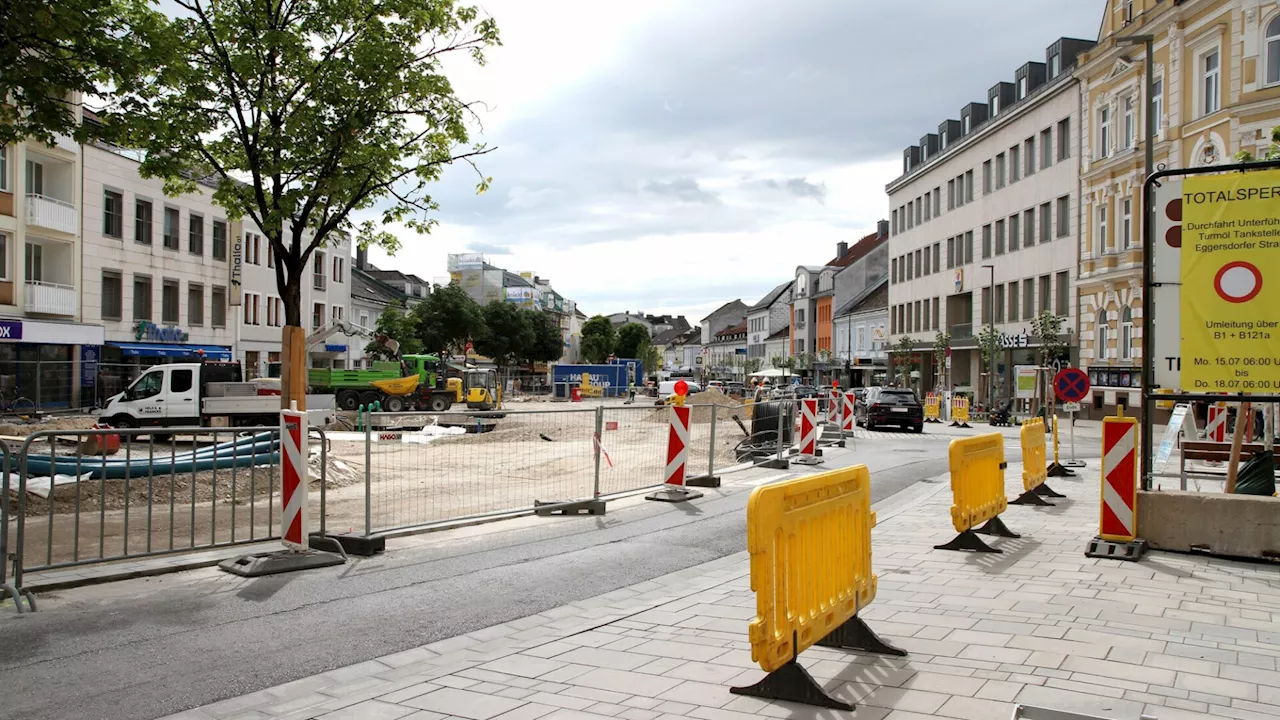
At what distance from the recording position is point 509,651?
5660mm

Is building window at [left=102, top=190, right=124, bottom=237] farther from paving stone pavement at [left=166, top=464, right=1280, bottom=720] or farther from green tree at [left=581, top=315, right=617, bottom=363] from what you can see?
green tree at [left=581, top=315, right=617, bottom=363]

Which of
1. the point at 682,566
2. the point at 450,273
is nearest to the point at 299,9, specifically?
the point at 682,566

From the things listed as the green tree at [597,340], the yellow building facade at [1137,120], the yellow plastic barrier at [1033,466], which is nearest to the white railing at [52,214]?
the yellow plastic barrier at [1033,466]

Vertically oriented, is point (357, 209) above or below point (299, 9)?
below

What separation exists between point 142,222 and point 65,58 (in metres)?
33.0

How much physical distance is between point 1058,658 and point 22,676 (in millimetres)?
5588

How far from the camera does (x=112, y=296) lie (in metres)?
37.0

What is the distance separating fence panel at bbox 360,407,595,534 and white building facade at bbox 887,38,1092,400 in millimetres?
33803

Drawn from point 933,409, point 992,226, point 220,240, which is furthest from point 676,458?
point 992,226

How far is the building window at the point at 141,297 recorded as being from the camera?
38.3 metres

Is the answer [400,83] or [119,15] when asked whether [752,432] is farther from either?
[119,15]

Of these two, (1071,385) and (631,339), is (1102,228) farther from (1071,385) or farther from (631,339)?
(631,339)

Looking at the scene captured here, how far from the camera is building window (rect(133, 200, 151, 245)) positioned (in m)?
37.9

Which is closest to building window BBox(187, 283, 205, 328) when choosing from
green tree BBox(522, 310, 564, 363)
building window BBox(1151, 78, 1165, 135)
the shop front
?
the shop front
